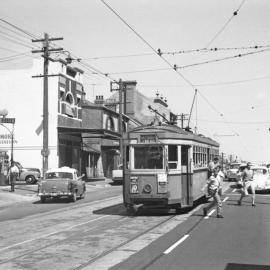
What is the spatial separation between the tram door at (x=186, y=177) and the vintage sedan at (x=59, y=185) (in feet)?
26.8

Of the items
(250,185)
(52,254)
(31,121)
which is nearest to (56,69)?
(31,121)

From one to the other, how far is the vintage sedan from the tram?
742 cm

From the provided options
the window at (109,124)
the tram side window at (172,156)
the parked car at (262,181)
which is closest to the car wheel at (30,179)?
the window at (109,124)

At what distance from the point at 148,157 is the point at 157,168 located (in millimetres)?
511

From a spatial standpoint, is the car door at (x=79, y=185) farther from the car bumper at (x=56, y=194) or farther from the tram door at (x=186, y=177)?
the tram door at (x=186, y=177)

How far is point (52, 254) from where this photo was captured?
9.84 meters

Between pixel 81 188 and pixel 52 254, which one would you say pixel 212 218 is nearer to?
pixel 52 254

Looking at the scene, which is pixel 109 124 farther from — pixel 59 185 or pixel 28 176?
pixel 59 185

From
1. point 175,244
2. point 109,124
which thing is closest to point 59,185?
point 175,244

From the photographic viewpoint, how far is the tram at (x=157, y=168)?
653 inches

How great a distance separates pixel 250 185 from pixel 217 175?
15.6 ft

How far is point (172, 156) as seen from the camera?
55.8ft

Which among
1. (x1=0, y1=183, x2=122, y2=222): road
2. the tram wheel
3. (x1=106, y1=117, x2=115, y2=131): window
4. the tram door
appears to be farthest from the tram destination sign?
(x1=106, y1=117, x2=115, y2=131): window

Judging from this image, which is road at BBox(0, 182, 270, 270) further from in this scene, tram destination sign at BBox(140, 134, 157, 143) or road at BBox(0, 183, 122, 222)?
tram destination sign at BBox(140, 134, 157, 143)
